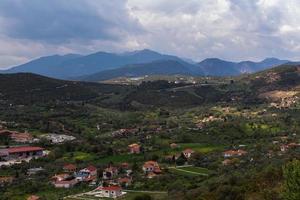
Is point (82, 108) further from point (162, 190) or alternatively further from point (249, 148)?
point (162, 190)

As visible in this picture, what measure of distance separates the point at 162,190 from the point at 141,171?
11.1 meters

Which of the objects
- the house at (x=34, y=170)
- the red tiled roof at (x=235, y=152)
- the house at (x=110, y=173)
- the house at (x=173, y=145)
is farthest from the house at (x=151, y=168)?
the house at (x=173, y=145)

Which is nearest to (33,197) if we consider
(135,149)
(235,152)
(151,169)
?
(151,169)

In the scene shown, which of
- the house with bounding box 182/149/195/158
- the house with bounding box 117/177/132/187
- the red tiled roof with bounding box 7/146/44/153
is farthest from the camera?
the red tiled roof with bounding box 7/146/44/153

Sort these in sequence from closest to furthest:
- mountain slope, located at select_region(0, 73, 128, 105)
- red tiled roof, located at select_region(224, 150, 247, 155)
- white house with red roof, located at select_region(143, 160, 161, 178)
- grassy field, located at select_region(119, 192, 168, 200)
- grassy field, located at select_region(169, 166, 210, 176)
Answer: grassy field, located at select_region(119, 192, 168, 200) → white house with red roof, located at select_region(143, 160, 161, 178) → grassy field, located at select_region(169, 166, 210, 176) → red tiled roof, located at select_region(224, 150, 247, 155) → mountain slope, located at select_region(0, 73, 128, 105)

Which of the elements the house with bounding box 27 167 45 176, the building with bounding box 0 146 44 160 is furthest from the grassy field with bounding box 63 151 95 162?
the house with bounding box 27 167 45 176

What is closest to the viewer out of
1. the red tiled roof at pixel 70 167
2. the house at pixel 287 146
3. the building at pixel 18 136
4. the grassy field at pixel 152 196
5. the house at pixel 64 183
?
the grassy field at pixel 152 196

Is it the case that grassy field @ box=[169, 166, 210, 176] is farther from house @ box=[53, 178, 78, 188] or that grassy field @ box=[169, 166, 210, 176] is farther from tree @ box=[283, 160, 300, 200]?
tree @ box=[283, 160, 300, 200]

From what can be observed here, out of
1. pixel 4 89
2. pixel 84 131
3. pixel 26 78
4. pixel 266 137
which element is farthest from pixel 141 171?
pixel 26 78

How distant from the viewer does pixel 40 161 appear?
81875 millimetres

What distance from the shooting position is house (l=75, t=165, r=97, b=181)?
2752 inches

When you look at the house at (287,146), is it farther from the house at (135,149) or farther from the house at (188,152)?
the house at (135,149)

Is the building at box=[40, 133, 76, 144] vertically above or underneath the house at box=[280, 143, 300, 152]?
underneath

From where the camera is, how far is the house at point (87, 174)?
69.9m
